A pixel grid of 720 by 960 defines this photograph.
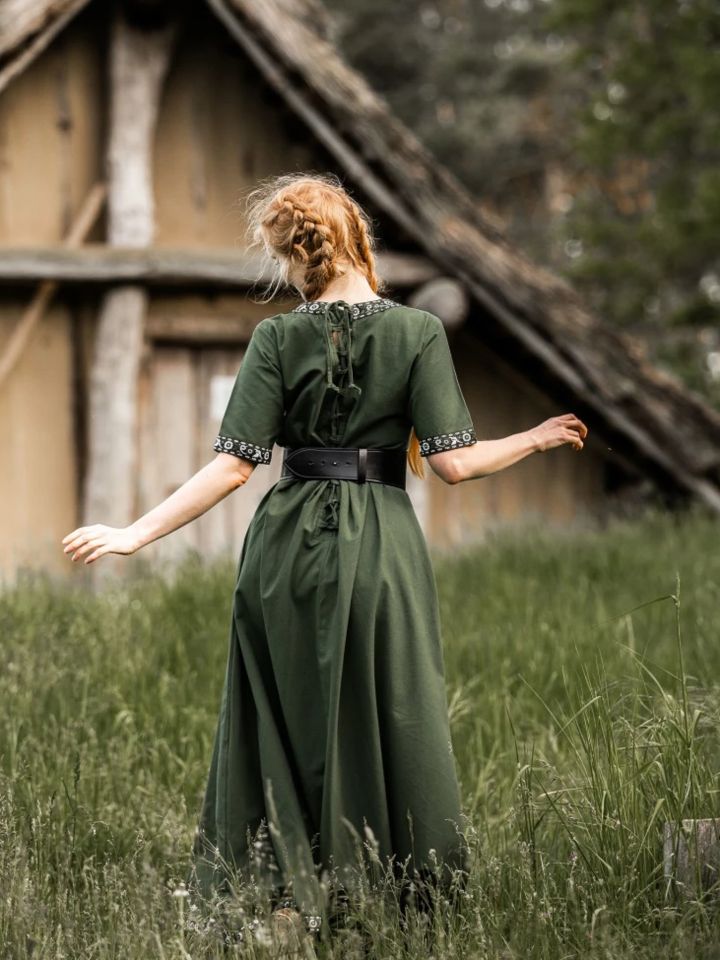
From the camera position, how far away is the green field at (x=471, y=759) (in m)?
2.60

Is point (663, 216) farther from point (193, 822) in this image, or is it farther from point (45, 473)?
point (193, 822)

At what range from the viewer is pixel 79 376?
24.8 ft

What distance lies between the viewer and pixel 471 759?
391cm

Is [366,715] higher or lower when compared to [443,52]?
lower

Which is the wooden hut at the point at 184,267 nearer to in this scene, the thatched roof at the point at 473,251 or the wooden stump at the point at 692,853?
the thatched roof at the point at 473,251

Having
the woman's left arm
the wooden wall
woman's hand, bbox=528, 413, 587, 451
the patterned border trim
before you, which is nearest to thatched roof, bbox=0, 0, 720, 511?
the wooden wall

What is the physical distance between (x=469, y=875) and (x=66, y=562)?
16.0 feet

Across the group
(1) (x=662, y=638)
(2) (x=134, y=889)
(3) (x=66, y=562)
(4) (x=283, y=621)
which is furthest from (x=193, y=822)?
(3) (x=66, y=562)

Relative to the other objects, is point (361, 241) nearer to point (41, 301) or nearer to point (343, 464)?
point (343, 464)

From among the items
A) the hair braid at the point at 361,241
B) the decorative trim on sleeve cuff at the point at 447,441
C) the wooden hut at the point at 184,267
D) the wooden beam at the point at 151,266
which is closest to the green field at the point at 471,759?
→ the decorative trim on sleeve cuff at the point at 447,441

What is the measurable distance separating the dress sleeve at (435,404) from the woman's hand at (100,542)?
67 cm

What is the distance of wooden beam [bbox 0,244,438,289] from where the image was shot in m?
7.01

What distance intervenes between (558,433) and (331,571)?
0.59 metres

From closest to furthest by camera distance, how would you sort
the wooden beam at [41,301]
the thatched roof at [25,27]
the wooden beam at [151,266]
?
the thatched roof at [25,27] < the wooden beam at [151,266] < the wooden beam at [41,301]
